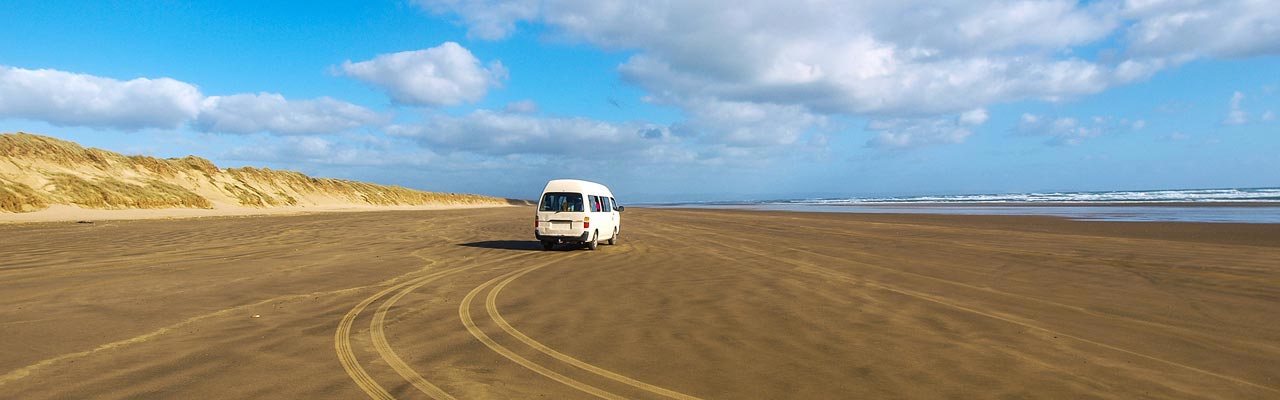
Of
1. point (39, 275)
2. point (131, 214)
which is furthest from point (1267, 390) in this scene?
point (131, 214)

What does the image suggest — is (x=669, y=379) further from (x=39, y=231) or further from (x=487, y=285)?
(x=39, y=231)

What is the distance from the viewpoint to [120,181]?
4250cm

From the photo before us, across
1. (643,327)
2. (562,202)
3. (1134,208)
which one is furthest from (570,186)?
(1134,208)

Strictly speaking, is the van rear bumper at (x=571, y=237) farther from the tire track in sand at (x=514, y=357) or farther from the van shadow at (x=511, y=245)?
the tire track in sand at (x=514, y=357)

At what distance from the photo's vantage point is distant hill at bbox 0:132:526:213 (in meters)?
35.9

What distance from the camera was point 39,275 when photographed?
10.9 metres

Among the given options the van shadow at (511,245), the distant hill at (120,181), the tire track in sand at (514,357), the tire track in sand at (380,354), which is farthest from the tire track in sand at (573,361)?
the distant hill at (120,181)

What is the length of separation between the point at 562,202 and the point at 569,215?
21.0 inches

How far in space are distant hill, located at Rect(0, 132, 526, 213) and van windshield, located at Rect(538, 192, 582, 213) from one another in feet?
109

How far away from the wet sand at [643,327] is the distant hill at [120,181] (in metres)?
30.6

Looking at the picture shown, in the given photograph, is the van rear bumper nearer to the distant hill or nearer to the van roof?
the van roof

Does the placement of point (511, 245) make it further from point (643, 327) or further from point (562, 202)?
point (643, 327)

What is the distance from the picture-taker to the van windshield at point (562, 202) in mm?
16938

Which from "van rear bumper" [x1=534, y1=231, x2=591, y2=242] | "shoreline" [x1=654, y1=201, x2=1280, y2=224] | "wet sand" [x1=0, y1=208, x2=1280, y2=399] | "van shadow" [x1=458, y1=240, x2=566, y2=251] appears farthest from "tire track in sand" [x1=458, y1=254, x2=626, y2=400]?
"shoreline" [x1=654, y1=201, x2=1280, y2=224]
